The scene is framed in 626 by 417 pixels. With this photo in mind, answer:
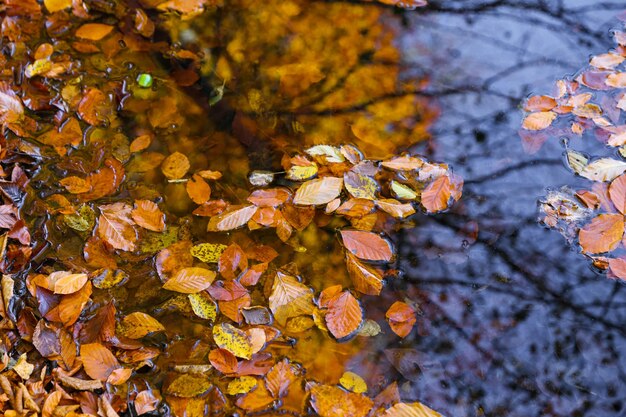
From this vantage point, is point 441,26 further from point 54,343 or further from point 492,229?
point 54,343

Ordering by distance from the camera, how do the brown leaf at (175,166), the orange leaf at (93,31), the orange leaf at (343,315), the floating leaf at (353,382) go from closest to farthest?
1. the floating leaf at (353,382)
2. the orange leaf at (343,315)
3. the brown leaf at (175,166)
4. the orange leaf at (93,31)

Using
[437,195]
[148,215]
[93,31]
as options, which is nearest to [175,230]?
[148,215]

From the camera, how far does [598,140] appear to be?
7.33ft

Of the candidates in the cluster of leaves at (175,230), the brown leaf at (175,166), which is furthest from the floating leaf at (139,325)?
the brown leaf at (175,166)

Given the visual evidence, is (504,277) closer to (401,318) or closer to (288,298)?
(401,318)

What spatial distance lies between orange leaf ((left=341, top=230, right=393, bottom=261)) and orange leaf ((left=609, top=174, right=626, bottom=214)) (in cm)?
90

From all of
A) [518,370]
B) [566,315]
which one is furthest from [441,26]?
[518,370]

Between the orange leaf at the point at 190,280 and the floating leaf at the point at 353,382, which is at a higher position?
the orange leaf at the point at 190,280

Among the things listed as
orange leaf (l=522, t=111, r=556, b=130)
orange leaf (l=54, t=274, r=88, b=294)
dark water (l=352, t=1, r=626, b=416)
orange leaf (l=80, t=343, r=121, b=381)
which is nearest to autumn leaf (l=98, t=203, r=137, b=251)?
orange leaf (l=54, t=274, r=88, b=294)

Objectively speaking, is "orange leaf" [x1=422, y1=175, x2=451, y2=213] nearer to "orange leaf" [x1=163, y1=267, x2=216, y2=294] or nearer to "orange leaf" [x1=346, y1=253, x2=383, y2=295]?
"orange leaf" [x1=346, y1=253, x2=383, y2=295]

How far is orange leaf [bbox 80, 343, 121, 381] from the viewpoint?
1.71m

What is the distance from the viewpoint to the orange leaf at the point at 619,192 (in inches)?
78.7

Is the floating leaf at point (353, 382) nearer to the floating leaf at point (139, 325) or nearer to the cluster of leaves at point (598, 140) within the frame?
the floating leaf at point (139, 325)

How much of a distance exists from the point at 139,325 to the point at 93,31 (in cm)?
183
